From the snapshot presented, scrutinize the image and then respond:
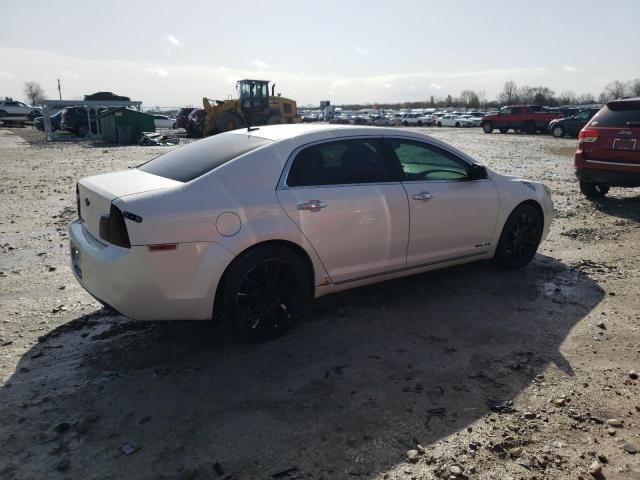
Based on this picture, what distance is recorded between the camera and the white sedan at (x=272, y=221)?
3.37 metres

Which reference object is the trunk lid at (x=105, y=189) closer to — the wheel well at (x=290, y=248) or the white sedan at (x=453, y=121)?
the wheel well at (x=290, y=248)

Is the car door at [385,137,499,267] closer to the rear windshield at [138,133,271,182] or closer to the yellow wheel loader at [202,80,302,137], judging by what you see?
the rear windshield at [138,133,271,182]

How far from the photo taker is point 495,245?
17.1 feet

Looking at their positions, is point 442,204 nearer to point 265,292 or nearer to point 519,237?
point 519,237

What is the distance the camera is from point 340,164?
415 centimetres

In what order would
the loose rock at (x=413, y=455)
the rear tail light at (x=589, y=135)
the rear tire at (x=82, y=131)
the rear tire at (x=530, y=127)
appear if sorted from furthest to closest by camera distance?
the rear tire at (x=530, y=127) → the rear tire at (x=82, y=131) → the rear tail light at (x=589, y=135) → the loose rock at (x=413, y=455)

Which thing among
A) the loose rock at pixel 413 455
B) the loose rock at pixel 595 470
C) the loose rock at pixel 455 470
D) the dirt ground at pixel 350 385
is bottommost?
the loose rock at pixel 595 470

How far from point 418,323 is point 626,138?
5964mm

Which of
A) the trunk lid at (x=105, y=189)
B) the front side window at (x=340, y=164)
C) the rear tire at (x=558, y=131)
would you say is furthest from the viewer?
the rear tire at (x=558, y=131)

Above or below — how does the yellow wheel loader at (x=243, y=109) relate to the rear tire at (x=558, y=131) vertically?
above

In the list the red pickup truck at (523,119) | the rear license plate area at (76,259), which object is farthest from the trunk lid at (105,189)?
the red pickup truck at (523,119)

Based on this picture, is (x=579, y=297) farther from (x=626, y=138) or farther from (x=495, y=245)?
(x=626, y=138)

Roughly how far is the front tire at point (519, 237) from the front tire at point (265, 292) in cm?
237

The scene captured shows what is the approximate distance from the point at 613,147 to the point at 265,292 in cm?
701
